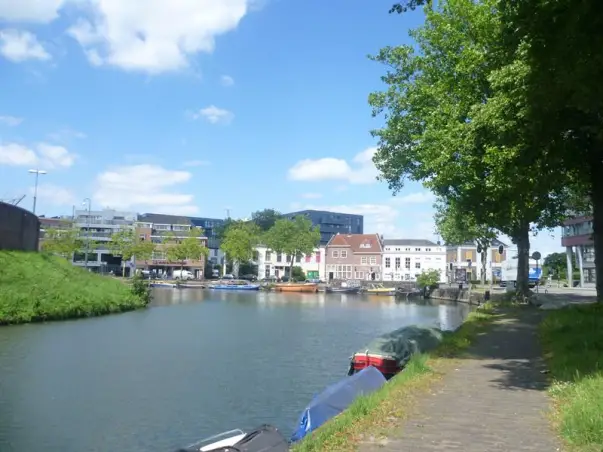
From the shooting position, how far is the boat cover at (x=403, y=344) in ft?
59.7

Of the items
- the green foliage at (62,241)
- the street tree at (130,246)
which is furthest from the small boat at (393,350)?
the street tree at (130,246)

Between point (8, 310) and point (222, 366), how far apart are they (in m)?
19.1

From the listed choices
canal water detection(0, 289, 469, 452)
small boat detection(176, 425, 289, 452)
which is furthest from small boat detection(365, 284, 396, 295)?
small boat detection(176, 425, 289, 452)

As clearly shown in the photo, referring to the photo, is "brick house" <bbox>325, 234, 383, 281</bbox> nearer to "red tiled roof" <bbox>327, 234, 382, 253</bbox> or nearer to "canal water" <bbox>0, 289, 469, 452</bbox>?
"red tiled roof" <bbox>327, 234, 382, 253</bbox>

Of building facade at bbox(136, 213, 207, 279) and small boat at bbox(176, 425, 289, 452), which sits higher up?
building facade at bbox(136, 213, 207, 279)

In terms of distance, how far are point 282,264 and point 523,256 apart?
9088 centimetres

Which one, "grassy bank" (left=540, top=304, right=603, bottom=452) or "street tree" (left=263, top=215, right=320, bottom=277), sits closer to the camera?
"grassy bank" (left=540, top=304, right=603, bottom=452)

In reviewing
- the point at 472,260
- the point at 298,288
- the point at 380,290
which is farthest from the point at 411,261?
the point at 298,288

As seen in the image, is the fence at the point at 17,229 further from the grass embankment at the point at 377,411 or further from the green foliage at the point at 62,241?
the grass embankment at the point at 377,411

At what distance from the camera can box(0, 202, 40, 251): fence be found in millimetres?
49250

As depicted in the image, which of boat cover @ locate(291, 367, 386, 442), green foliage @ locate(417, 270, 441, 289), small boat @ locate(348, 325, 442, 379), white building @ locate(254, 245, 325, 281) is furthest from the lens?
white building @ locate(254, 245, 325, 281)

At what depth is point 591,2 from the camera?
991 cm

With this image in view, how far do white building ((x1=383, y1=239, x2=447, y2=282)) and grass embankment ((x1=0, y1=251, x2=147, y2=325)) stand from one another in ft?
225

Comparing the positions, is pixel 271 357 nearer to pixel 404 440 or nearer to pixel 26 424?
pixel 26 424
